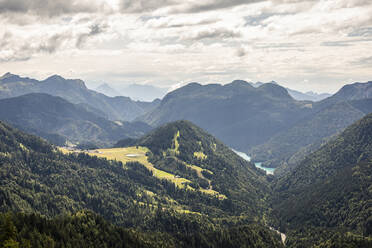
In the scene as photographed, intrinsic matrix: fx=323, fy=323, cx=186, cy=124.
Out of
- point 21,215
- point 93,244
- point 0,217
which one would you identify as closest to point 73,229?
point 93,244

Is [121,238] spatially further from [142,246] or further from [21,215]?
[21,215]

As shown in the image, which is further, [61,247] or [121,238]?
[121,238]

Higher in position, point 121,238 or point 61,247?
point 61,247

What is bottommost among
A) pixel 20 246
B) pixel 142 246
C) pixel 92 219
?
pixel 142 246

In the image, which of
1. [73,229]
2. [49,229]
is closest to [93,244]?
[73,229]

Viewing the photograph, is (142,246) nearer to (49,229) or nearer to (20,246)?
(49,229)

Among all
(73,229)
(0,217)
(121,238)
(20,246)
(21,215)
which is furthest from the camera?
(121,238)

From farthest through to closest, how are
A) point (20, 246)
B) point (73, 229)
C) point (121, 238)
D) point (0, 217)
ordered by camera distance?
point (121, 238)
point (73, 229)
point (0, 217)
point (20, 246)

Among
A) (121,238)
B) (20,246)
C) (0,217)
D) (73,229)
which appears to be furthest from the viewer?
(121,238)

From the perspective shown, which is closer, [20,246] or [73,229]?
[20,246]
